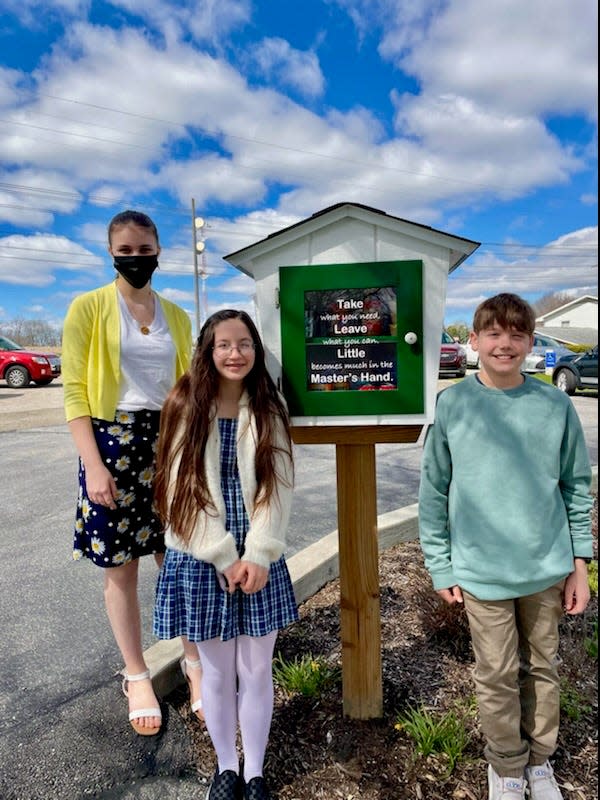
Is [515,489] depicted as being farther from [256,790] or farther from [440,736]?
[256,790]

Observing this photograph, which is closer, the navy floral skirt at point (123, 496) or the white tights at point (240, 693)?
the white tights at point (240, 693)

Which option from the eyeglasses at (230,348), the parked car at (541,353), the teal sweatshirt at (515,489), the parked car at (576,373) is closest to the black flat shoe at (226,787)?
the teal sweatshirt at (515,489)

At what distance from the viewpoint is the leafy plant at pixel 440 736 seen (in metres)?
1.93

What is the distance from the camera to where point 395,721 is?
213 centimetres

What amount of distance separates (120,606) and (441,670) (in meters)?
1.37

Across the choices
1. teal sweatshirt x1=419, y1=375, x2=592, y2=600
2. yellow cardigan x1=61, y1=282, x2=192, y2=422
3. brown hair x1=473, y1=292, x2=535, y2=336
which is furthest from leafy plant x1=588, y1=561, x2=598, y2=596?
yellow cardigan x1=61, y1=282, x2=192, y2=422

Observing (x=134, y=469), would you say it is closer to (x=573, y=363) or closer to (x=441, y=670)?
(x=441, y=670)

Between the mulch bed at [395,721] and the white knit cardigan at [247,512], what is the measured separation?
794 mm

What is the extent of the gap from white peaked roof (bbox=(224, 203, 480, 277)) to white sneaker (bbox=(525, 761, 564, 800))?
1.67 metres

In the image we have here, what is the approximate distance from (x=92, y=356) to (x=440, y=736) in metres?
1.79

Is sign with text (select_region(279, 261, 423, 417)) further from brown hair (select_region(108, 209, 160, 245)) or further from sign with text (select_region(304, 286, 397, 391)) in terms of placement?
brown hair (select_region(108, 209, 160, 245))

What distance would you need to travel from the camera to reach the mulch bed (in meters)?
1.87

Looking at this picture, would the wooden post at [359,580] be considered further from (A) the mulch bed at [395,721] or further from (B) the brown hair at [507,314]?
(B) the brown hair at [507,314]

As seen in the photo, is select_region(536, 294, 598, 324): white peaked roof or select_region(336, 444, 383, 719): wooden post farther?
select_region(536, 294, 598, 324): white peaked roof
